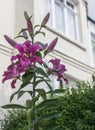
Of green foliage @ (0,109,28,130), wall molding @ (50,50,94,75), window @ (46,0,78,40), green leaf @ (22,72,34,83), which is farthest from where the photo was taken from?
window @ (46,0,78,40)

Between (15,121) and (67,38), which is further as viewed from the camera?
(67,38)

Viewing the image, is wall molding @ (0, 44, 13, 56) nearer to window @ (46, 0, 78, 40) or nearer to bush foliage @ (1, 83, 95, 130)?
window @ (46, 0, 78, 40)

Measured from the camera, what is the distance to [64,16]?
13.5m

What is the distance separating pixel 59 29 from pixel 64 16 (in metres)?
1.00

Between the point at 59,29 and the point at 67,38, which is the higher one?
the point at 59,29

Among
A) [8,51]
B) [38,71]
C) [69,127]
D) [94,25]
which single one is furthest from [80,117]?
[94,25]

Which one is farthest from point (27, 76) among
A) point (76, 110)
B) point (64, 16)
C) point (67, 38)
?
point (64, 16)

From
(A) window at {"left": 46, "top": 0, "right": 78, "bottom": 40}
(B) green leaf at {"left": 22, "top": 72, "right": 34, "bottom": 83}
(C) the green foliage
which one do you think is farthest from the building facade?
(B) green leaf at {"left": 22, "top": 72, "right": 34, "bottom": 83}

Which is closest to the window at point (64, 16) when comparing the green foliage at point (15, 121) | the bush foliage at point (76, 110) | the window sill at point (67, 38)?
the window sill at point (67, 38)

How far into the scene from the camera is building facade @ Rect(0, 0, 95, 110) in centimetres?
1102

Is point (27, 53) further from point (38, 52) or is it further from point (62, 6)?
point (62, 6)

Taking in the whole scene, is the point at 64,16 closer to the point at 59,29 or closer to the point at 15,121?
the point at 59,29

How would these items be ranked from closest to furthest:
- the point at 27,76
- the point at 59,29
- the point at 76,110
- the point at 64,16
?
the point at 27,76 < the point at 76,110 < the point at 59,29 < the point at 64,16

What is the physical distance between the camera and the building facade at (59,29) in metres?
11.0
